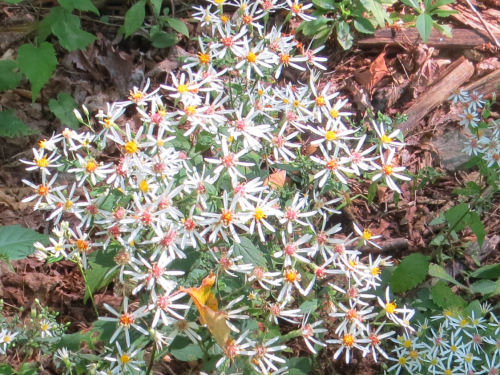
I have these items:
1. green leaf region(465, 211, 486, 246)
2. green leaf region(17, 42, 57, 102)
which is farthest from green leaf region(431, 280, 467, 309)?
green leaf region(17, 42, 57, 102)

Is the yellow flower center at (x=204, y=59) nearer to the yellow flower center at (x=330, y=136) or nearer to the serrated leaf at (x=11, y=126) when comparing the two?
the yellow flower center at (x=330, y=136)

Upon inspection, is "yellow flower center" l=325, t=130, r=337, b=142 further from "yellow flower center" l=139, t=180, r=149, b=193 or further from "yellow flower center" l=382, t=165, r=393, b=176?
"yellow flower center" l=139, t=180, r=149, b=193

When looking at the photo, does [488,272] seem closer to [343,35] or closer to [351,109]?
[351,109]

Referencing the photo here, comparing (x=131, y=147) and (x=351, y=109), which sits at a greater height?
(x=131, y=147)

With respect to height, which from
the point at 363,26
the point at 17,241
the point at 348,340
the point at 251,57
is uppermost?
the point at 251,57

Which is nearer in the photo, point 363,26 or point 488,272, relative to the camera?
point 488,272

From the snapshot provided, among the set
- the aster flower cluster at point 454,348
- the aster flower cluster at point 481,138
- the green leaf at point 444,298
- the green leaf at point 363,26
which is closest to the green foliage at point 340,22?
the green leaf at point 363,26

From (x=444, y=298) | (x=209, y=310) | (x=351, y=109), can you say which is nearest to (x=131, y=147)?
(x=209, y=310)
